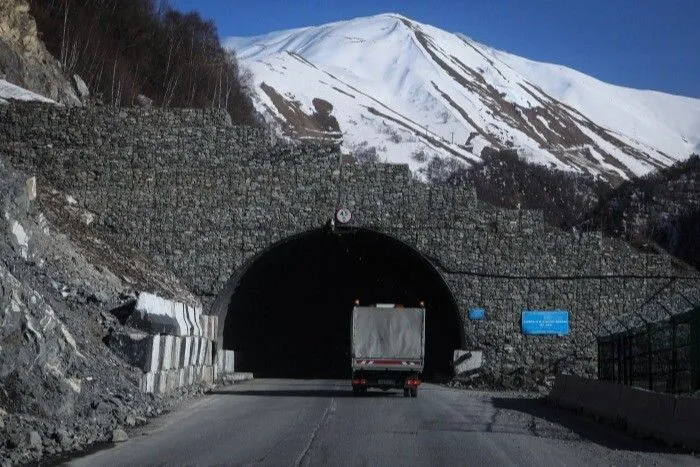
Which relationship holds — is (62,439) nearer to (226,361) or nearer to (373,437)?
(373,437)

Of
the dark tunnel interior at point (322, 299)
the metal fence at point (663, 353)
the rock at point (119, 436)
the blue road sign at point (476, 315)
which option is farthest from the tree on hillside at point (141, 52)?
the rock at point (119, 436)

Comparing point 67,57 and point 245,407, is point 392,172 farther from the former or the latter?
point 67,57

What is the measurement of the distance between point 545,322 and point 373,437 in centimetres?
2344

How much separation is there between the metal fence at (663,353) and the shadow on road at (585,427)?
1588 mm

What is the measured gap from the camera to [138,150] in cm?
4081

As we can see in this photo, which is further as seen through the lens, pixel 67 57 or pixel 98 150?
pixel 67 57

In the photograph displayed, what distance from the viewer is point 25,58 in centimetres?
4903

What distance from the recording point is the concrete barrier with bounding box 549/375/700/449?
714 inches

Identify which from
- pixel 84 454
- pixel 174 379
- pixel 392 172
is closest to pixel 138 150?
pixel 392 172

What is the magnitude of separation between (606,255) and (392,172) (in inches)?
324

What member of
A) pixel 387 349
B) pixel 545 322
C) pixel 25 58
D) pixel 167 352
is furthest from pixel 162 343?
pixel 25 58

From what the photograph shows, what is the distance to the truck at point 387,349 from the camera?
1275 inches

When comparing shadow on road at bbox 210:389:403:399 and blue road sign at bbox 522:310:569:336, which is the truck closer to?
shadow on road at bbox 210:389:403:399

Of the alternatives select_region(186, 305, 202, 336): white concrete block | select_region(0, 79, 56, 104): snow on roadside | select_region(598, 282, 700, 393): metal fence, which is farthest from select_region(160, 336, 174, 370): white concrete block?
select_region(0, 79, 56, 104): snow on roadside
